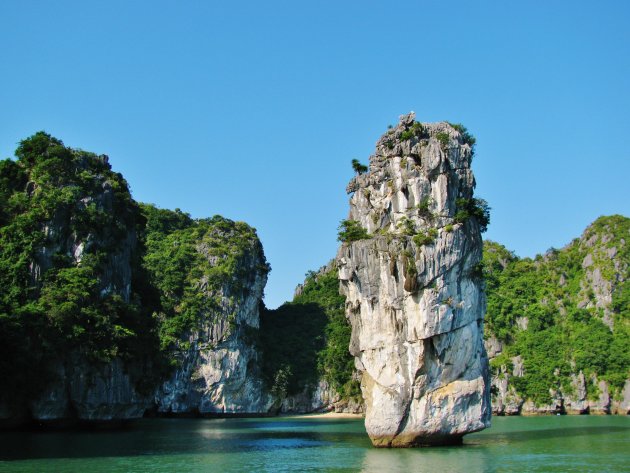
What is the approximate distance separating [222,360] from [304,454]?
53243mm

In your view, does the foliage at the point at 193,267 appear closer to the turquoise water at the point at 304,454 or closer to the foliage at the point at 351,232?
the turquoise water at the point at 304,454

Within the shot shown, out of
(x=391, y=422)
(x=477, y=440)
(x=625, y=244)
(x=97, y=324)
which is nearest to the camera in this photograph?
(x=391, y=422)

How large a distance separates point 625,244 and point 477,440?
62947 millimetres

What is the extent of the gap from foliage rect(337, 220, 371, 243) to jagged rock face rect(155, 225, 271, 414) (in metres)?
52.3

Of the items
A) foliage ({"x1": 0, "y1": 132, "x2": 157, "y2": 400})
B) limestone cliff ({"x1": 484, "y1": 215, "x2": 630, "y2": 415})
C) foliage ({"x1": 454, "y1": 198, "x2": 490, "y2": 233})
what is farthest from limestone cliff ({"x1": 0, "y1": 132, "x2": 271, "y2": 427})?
limestone cliff ({"x1": 484, "y1": 215, "x2": 630, "y2": 415})

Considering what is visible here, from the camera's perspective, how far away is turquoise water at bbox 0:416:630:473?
2417 cm

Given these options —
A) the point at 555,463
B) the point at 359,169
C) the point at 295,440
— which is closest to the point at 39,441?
the point at 295,440

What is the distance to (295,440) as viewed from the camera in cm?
3962

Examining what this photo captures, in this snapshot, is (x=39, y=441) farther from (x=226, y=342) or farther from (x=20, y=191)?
(x=226, y=342)

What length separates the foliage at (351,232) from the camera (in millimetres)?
32094

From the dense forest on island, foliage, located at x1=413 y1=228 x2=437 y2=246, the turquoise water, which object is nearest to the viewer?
the turquoise water

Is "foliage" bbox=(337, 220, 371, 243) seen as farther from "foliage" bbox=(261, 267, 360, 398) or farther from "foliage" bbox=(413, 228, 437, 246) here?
"foliage" bbox=(261, 267, 360, 398)

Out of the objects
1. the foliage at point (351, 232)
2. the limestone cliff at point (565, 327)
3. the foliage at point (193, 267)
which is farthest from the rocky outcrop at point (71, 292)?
the limestone cliff at point (565, 327)

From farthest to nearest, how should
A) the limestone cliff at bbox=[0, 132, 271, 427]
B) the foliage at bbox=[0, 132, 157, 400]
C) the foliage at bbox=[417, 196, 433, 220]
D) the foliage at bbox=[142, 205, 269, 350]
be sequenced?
the foliage at bbox=[142, 205, 269, 350] < the limestone cliff at bbox=[0, 132, 271, 427] < the foliage at bbox=[0, 132, 157, 400] < the foliage at bbox=[417, 196, 433, 220]
